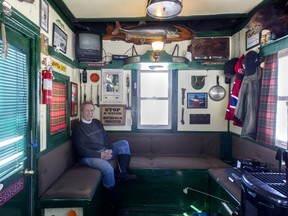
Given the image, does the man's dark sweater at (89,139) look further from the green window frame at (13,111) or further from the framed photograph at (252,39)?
the framed photograph at (252,39)

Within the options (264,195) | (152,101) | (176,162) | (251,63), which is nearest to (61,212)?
(176,162)

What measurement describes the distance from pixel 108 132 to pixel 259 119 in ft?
7.75

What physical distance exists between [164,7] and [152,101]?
2.00m

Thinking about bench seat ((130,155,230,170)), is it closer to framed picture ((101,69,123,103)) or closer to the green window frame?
framed picture ((101,69,123,103))

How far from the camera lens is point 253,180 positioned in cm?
144

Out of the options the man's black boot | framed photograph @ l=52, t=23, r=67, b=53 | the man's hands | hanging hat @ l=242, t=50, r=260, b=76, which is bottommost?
the man's black boot

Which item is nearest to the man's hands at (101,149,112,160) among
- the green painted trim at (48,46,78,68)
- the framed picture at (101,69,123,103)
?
the framed picture at (101,69,123,103)

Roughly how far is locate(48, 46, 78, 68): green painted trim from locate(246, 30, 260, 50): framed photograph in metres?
2.64

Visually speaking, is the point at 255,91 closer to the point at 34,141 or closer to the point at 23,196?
the point at 34,141

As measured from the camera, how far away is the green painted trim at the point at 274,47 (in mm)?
2354

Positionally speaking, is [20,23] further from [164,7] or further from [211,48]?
[211,48]

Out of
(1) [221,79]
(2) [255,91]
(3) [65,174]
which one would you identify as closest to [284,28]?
(2) [255,91]

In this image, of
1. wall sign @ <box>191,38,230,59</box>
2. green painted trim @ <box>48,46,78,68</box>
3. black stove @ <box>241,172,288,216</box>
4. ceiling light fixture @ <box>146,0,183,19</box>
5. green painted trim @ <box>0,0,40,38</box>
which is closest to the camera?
black stove @ <box>241,172,288,216</box>

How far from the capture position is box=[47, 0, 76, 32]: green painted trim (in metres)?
2.66
